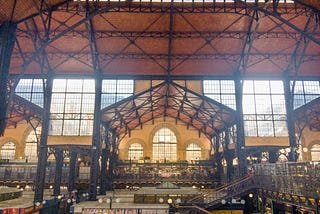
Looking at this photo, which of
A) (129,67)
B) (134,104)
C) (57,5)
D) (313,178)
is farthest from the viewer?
(134,104)

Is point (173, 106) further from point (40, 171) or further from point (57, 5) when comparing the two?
point (57, 5)

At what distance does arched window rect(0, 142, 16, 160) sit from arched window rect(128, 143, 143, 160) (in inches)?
724

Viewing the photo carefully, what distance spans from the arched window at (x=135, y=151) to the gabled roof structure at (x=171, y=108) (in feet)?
10.2

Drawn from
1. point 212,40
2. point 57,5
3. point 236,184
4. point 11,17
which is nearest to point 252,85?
point 212,40

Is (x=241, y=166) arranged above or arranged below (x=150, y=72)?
below

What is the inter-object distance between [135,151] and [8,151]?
2012 cm

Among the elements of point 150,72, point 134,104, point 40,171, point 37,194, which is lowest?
point 37,194

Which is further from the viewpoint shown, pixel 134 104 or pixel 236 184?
pixel 134 104

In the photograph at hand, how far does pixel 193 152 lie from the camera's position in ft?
151

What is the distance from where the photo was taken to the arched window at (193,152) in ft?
150

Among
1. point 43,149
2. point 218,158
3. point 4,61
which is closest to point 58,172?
point 43,149

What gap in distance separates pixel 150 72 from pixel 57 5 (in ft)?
36.9

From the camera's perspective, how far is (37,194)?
23922 millimetres

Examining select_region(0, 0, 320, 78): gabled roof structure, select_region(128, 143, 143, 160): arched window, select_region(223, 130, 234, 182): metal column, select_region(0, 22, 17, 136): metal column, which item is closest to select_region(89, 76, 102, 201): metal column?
select_region(0, 0, 320, 78): gabled roof structure
